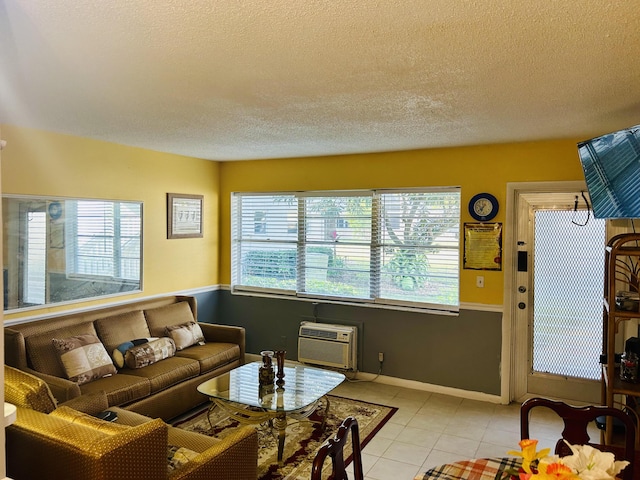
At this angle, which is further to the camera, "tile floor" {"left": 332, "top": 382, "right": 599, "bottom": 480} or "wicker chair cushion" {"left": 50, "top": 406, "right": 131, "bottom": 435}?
"tile floor" {"left": 332, "top": 382, "right": 599, "bottom": 480}

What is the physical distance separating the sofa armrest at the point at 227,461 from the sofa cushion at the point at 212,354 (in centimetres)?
175

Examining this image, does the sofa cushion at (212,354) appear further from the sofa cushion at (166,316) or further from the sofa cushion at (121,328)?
the sofa cushion at (121,328)

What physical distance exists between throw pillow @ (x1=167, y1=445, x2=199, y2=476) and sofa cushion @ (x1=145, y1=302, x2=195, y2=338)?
1.99 meters

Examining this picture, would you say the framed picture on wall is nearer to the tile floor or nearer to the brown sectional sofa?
the brown sectional sofa

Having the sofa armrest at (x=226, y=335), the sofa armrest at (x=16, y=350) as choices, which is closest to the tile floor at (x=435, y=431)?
the sofa armrest at (x=226, y=335)

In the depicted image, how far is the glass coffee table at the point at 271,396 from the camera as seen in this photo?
3.21m

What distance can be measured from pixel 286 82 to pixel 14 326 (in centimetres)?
272

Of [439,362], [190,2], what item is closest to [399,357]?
[439,362]

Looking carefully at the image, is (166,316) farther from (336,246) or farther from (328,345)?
(336,246)

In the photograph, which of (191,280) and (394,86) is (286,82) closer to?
(394,86)

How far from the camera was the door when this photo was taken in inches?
161

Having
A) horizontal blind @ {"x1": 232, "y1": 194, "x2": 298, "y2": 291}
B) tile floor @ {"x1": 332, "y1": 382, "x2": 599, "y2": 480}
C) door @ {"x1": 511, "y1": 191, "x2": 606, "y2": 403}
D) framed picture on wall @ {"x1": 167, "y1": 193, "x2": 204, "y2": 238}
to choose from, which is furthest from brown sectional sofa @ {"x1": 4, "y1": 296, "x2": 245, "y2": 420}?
door @ {"x1": 511, "y1": 191, "x2": 606, "y2": 403}

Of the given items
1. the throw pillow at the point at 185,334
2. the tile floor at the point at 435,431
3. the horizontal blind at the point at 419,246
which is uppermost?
the horizontal blind at the point at 419,246

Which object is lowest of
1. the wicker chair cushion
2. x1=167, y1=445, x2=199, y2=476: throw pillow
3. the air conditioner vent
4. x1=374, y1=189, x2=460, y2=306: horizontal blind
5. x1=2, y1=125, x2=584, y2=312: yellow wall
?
x1=167, y1=445, x2=199, y2=476: throw pillow
